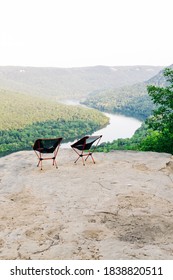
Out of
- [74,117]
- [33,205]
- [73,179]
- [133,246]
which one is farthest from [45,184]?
[74,117]

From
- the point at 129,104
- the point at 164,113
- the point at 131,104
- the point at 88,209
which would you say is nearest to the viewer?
the point at 88,209

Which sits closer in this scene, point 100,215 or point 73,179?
point 100,215

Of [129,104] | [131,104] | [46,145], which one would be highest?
[46,145]

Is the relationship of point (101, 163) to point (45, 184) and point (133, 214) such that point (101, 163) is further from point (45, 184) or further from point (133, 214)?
point (133, 214)

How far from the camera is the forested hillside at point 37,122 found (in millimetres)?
60419

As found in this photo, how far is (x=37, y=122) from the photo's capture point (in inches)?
3068

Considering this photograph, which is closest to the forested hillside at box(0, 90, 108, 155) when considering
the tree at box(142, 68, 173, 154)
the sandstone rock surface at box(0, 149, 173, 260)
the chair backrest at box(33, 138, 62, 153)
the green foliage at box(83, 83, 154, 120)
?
the green foliage at box(83, 83, 154, 120)

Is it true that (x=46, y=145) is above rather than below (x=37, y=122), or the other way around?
above

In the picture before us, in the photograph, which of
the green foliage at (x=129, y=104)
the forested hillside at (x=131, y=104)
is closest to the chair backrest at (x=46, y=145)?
the forested hillside at (x=131, y=104)

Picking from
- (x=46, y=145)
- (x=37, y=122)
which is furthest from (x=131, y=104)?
(x=46, y=145)

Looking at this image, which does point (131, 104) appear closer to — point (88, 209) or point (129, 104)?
point (129, 104)

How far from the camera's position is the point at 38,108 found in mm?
93688

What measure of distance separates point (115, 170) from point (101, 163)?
0.57 m

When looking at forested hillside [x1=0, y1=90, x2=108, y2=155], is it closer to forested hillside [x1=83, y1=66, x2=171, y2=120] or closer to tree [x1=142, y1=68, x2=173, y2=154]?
forested hillside [x1=83, y1=66, x2=171, y2=120]
